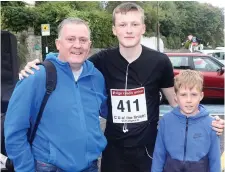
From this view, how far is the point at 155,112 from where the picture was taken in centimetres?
303

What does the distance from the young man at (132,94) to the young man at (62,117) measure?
389 millimetres

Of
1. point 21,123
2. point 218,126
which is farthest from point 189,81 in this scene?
point 21,123

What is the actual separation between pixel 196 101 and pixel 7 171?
5.20 ft

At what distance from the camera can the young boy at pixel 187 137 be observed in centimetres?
266

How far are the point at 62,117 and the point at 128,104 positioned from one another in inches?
29.7

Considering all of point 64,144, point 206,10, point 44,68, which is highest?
point 206,10

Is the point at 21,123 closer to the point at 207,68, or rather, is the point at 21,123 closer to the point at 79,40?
the point at 79,40

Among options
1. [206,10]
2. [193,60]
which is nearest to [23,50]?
[193,60]

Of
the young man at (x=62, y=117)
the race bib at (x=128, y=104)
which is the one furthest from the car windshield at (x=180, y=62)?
the young man at (x=62, y=117)

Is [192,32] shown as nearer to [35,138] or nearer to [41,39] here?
[41,39]

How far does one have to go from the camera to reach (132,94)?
2.94m

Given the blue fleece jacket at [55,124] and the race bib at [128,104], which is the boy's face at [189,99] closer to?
the race bib at [128,104]

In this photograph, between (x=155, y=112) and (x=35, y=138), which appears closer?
(x=35, y=138)

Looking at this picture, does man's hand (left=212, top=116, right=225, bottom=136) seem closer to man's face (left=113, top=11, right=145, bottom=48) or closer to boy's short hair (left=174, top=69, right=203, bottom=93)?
boy's short hair (left=174, top=69, right=203, bottom=93)
